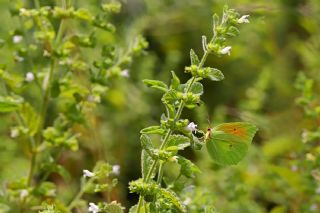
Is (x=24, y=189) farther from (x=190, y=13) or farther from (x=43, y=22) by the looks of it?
(x=190, y=13)

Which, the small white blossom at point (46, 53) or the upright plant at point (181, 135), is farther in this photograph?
the small white blossom at point (46, 53)

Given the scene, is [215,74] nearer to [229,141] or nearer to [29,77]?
[229,141]

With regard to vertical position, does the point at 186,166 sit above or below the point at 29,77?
below

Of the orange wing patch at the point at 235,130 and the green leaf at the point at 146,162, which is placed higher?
the orange wing patch at the point at 235,130

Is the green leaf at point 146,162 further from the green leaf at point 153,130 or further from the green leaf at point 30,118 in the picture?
the green leaf at point 30,118

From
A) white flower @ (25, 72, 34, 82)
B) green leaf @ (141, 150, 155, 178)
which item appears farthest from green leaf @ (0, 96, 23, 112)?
green leaf @ (141, 150, 155, 178)

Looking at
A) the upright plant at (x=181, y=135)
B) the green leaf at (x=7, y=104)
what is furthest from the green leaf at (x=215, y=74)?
the green leaf at (x=7, y=104)

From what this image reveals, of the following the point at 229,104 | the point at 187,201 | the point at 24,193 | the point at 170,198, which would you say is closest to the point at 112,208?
the point at 170,198
